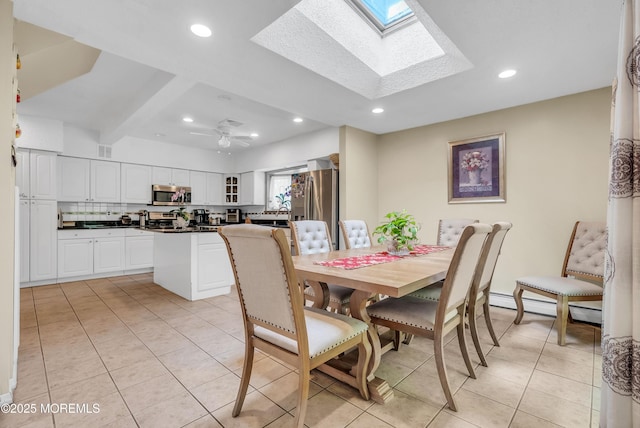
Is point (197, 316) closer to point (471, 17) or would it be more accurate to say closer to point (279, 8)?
point (279, 8)

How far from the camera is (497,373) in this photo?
77.8 inches

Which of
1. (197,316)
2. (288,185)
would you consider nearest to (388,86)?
(197,316)

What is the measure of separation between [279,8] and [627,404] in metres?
2.39

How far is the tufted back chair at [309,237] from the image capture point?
2.75 metres

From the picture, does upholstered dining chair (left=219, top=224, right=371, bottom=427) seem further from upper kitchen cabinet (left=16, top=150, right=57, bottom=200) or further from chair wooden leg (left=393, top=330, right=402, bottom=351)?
upper kitchen cabinet (left=16, top=150, right=57, bottom=200)

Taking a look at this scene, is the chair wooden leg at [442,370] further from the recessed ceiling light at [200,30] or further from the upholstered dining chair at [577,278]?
the recessed ceiling light at [200,30]

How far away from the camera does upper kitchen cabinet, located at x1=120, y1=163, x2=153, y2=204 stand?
5355 mm

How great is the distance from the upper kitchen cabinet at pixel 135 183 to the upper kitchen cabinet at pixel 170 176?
0.40ft

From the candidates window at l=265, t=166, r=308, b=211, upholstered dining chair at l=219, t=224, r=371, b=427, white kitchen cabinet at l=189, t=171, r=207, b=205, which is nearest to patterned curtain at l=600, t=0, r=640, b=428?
upholstered dining chair at l=219, t=224, r=371, b=427

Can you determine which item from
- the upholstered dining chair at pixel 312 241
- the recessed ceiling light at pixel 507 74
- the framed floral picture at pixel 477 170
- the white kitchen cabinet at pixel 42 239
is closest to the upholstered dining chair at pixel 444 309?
the upholstered dining chair at pixel 312 241

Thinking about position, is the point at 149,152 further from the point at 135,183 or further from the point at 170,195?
the point at 170,195

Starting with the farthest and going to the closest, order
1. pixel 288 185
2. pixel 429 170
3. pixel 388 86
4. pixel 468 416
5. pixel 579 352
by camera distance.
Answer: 1. pixel 288 185
2. pixel 429 170
3. pixel 388 86
4. pixel 579 352
5. pixel 468 416

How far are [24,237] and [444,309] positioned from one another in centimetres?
566

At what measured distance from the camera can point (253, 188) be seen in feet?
20.9
